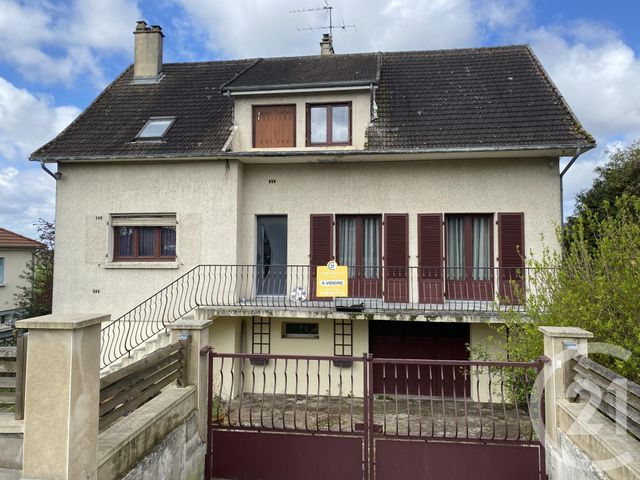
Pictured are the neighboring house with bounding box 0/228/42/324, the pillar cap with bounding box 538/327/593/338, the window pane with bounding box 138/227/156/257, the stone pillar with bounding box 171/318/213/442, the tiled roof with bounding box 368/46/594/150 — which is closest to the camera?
the pillar cap with bounding box 538/327/593/338

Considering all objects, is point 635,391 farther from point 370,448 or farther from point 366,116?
point 366,116

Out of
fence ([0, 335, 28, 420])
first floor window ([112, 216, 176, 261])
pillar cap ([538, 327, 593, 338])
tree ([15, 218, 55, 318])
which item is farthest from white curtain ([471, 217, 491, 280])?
tree ([15, 218, 55, 318])

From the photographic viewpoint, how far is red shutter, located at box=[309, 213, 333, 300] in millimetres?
10477

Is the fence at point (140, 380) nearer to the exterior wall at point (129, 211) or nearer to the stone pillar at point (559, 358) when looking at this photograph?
the stone pillar at point (559, 358)

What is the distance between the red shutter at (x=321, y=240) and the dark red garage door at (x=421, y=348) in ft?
6.32

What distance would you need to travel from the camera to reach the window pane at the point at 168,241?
10633mm

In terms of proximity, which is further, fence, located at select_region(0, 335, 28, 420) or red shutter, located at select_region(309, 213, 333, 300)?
red shutter, located at select_region(309, 213, 333, 300)

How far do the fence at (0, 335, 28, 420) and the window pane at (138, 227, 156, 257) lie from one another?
6829mm

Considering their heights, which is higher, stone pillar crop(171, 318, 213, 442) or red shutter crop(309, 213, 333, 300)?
red shutter crop(309, 213, 333, 300)

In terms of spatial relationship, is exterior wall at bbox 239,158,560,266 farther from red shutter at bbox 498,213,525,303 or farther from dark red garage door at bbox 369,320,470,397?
dark red garage door at bbox 369,320,470,397

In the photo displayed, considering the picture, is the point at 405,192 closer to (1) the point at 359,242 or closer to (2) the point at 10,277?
(1) the point at 359,242

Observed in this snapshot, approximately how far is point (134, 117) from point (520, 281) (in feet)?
34.8

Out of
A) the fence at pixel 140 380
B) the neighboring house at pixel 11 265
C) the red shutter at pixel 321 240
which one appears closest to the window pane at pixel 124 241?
the red shutter at pixel 321 240

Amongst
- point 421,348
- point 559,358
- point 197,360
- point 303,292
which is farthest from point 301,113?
point 559,358
